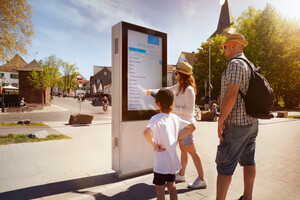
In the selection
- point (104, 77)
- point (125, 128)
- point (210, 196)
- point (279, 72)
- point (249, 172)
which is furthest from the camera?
point (104, 77)

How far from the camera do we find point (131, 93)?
367 cm

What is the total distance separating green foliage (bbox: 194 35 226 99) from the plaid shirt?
32478mm

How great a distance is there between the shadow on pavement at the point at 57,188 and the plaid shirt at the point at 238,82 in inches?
91.1

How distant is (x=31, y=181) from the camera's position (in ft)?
11.9

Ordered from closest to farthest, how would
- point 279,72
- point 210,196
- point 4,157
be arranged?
point 210,196, point 4,157, point 279,72

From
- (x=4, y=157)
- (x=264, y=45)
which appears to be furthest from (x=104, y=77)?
(x=4, y=157)

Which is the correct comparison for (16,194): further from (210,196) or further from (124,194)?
(210,196)

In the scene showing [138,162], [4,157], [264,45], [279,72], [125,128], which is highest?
[264,45]

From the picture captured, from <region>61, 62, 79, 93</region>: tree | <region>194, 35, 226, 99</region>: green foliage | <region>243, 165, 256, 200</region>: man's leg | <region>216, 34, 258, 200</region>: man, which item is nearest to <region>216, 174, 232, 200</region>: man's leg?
<region>216, 34, 258, 200</region>: man

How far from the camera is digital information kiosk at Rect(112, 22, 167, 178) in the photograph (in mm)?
3547

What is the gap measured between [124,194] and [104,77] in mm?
72528

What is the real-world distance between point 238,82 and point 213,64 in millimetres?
34734

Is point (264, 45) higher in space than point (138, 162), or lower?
higher

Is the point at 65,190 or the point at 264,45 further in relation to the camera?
the point at 264,45
